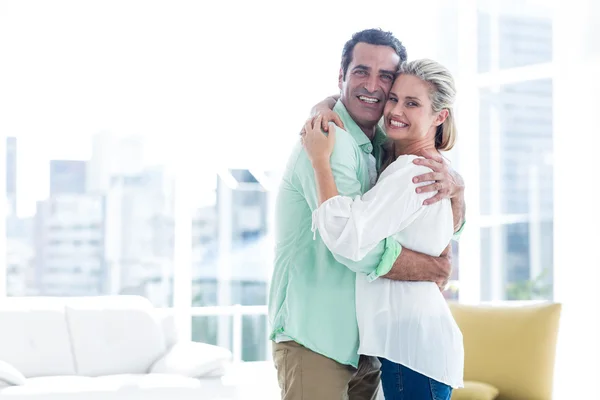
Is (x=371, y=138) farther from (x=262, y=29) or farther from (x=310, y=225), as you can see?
(x=262, y=29)

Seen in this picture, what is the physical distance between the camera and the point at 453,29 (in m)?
6.07

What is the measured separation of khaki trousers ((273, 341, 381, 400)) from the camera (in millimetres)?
2031

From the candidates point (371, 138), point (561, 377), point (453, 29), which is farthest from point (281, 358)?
point (453, 29)

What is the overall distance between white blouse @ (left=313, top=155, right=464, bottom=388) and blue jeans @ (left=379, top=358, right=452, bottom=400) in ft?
0.08

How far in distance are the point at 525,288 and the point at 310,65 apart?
7.95ft

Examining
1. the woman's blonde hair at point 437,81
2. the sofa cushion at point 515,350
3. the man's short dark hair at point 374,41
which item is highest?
the man's short dark hair at point 374,41

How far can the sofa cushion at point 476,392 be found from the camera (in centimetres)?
396

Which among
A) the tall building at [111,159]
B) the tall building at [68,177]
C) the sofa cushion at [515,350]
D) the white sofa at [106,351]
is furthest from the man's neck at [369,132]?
the tall building at [68,177]

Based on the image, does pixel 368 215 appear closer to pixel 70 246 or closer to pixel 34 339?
pixel 34 339

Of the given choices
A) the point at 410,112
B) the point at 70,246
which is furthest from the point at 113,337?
the point at 410,112

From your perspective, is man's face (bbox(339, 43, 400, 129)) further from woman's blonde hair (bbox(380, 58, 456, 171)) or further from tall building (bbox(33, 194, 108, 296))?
tall building (bbox(33, 194, 108, 296))

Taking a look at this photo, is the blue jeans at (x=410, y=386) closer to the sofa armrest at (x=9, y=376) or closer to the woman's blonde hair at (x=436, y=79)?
the woman's blonde hair at (x=436, y=79)

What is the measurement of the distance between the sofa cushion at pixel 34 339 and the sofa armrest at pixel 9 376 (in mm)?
248

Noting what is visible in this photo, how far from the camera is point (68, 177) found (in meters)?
6.52
